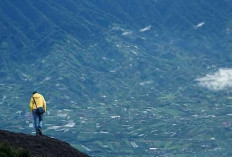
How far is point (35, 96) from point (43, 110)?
60.6 inches

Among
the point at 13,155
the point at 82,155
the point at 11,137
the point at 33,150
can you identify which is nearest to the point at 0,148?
the point at 13,155

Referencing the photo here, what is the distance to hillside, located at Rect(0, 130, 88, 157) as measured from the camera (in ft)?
130

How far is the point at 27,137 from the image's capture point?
43562mm

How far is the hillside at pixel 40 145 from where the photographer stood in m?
39.5

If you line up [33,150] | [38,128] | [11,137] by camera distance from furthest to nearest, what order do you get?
1. [38,128]
2. [11,137]
3. [33,150]

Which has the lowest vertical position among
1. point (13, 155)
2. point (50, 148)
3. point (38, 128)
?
point (13, 155)

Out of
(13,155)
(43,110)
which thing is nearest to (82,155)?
(43,110)

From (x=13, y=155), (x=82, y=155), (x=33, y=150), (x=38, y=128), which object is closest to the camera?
(x=13, y=155)

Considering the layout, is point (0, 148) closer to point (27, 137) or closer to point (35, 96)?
point (27, 137)

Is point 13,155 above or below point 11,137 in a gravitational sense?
below

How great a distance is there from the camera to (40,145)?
41656 mm

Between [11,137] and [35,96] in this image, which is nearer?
[11,137]

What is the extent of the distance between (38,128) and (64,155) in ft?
22.5

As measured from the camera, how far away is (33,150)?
3903cm
